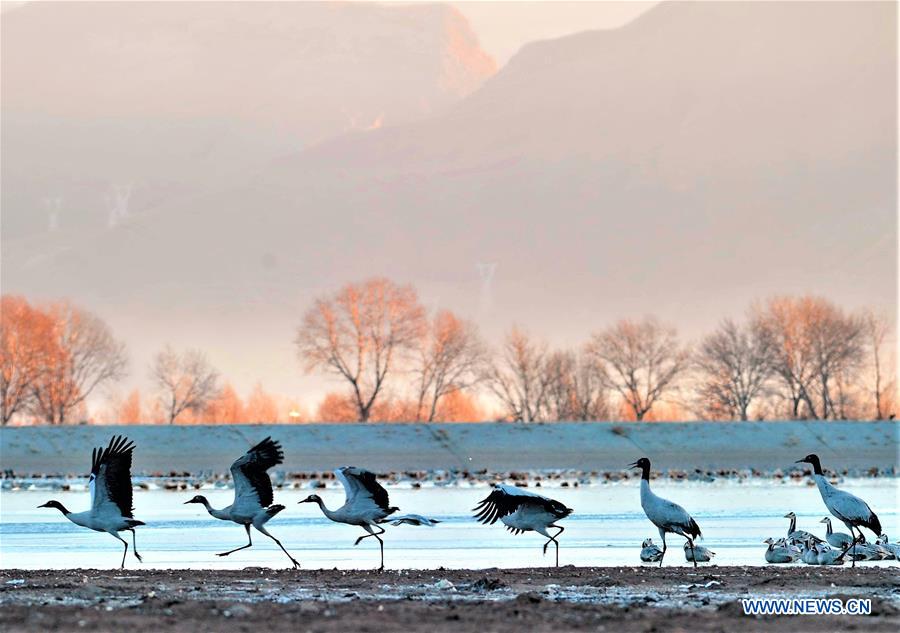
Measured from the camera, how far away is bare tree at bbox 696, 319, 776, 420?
294ft

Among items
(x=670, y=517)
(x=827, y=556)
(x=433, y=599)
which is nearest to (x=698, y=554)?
(x=670, y=517)

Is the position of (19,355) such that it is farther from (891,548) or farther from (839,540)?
(891,548)

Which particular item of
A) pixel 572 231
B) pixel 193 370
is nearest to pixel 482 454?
pixel 193 370

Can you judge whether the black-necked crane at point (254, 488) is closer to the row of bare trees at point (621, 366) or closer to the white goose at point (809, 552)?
the white goose at point (809, 552)

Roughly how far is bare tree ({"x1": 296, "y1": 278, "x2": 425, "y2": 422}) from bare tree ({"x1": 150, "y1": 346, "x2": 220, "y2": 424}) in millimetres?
10627

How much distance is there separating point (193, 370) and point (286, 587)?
8341 cm

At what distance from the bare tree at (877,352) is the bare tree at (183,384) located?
132 feet

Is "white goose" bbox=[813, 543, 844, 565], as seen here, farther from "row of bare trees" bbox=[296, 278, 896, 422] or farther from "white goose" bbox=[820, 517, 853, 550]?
"row of bare trees" bbox=[296, 278, 896, 422]

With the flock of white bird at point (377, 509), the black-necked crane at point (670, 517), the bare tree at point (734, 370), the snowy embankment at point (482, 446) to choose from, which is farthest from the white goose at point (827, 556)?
the bare tree at point (734, 370)

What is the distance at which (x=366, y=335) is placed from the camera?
8938 cm

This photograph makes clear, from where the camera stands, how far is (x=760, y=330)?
297 ft

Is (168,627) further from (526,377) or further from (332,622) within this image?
(526,377)

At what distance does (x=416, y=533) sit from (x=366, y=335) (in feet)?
189

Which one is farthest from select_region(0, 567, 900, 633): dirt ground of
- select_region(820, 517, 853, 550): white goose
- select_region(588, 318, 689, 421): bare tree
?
select_region(588, 318, 689, 421): bare tree
